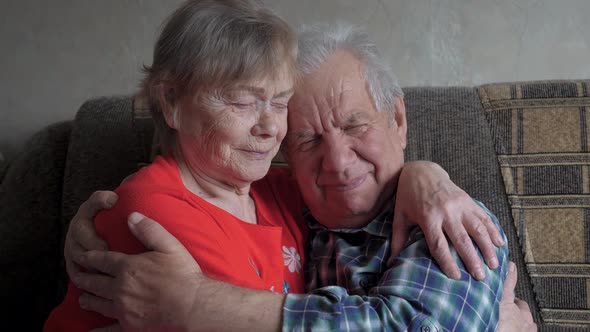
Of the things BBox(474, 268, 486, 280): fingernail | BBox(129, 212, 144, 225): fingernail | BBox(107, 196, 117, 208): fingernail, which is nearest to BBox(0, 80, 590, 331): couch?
BBox(474, 268, 486, 280): fingernail

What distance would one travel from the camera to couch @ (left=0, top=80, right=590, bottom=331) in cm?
169

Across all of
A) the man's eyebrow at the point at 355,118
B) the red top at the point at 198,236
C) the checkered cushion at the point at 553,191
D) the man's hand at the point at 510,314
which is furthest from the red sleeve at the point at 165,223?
the checkered cushion at the point at 553,191

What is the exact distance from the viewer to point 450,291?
115cm

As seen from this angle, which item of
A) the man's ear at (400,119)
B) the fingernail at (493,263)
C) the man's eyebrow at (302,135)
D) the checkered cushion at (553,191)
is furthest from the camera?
the checkered cushion at (553,191)

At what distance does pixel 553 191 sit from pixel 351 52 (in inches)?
28.6

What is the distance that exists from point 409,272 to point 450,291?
0.28 ft

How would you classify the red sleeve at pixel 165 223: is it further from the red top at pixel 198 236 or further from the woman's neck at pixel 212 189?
the woman's neck at pixel 212 189

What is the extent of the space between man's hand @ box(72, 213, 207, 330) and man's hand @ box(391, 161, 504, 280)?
465mm

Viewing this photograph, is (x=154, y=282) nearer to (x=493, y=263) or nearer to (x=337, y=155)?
(x=337, y=155)

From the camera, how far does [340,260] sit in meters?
1.45

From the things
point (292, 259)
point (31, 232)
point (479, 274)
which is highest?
point (479, 274)

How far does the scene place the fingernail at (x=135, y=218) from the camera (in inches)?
43.6

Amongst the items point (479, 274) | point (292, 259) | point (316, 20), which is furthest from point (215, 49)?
point (316, 20)

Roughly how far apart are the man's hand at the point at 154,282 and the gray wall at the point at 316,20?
132 centimetres
